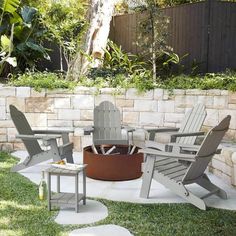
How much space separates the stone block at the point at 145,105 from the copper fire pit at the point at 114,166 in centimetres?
156

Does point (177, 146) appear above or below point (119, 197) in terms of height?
above

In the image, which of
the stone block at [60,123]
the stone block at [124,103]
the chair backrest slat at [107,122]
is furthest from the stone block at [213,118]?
the stone block at [60,123]

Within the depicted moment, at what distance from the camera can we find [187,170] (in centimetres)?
464

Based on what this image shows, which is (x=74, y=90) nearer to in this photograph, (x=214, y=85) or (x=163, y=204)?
(x=214, y=85)

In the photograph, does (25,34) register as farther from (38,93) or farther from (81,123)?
(81,123)

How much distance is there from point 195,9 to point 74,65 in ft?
10.8

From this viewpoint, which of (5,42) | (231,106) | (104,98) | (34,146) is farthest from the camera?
(5,42)

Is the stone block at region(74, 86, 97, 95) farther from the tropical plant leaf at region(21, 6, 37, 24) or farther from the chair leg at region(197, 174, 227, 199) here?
the tropical plant leaf at region(21, 6, 37, 24)

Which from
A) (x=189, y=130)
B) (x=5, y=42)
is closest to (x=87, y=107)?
(x=189, y=130)

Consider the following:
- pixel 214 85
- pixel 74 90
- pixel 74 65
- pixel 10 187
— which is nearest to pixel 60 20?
pixel 74 65

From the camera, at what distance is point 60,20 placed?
8.98 meters

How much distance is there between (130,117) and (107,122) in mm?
735

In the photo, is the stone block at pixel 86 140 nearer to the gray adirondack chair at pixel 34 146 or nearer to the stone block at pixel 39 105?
the stone block at pixel 39 105

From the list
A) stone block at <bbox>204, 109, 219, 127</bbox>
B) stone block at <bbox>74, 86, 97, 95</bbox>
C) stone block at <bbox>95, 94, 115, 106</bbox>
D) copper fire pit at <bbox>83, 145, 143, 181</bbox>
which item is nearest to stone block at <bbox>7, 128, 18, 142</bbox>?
stone block at <bbox>74, 86, 97, 95</bbox>
